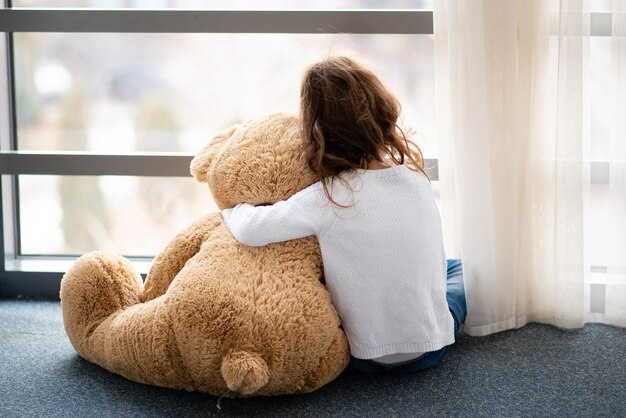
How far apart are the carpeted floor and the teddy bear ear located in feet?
1.80

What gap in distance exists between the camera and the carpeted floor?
5.28 feet

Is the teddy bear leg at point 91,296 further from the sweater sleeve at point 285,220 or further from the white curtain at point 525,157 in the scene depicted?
the white curtain at point 525,157

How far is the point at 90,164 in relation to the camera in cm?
232

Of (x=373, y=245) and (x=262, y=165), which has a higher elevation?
(x=262, y=165)

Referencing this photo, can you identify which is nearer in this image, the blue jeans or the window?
the blue jeans

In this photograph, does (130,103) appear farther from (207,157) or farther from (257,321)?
(257,321)

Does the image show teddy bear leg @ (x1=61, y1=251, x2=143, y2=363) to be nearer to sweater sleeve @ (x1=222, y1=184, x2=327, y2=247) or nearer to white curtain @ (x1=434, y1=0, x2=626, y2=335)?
sweater sleeve @ (x1=222, y1=184, x2=327, y2=247)

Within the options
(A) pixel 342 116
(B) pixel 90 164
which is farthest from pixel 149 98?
(A) pixel 342 116

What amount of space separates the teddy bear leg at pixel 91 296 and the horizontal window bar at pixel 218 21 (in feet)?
2.59

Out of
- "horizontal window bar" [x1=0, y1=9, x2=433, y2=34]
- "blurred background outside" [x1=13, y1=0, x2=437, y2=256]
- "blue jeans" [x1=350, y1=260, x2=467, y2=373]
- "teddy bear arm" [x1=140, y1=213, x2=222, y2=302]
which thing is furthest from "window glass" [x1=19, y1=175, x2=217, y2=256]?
"blue jeans" [x1=350, y1=260, x2=467, y2=373]

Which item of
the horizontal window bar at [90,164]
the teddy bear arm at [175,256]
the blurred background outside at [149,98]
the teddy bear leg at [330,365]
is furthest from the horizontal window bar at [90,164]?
the teddy bear leg at [330,365]

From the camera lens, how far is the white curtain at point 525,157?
6.29ft

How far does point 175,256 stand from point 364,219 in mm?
507

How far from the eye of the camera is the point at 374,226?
1.65 metres
